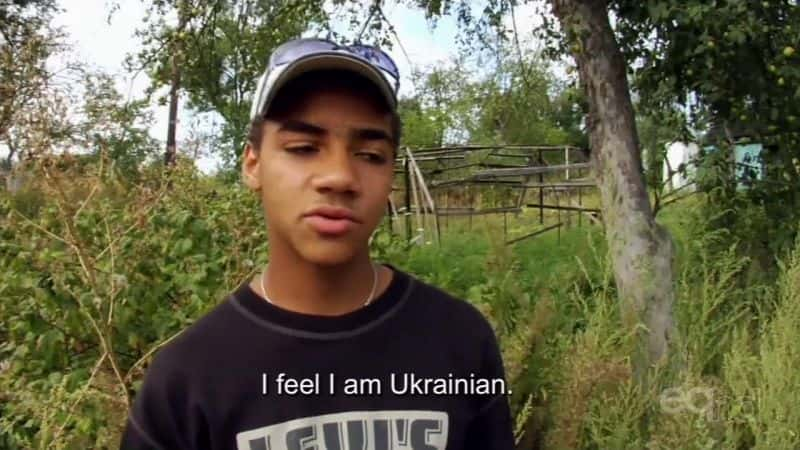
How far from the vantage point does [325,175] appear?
3.93ft

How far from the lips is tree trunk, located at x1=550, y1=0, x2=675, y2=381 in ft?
9.58

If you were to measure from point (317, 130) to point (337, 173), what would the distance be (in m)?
0.07

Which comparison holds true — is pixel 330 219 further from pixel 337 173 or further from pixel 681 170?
pixel 681 170

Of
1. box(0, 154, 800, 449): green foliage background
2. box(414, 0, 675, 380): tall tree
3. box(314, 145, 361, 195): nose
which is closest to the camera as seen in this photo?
box(314, 145, 361, 195): nose

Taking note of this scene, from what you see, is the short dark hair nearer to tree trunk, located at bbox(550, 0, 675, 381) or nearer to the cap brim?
the cap brim

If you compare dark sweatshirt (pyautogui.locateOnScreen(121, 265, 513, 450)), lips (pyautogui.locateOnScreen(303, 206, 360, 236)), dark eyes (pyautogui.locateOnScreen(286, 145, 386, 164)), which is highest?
dark eyes (pyautogui.locateOnScreen(286, 145, 386, 164))

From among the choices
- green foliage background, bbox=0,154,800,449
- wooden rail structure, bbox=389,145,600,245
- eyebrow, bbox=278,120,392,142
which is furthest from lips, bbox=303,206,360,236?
wooden rail structure, bbox=389,145,600,245

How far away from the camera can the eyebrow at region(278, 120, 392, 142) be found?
4.02ft

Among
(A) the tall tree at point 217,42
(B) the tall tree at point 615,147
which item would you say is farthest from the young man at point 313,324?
(A) the tall tree at point 217,42

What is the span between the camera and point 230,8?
5508mm

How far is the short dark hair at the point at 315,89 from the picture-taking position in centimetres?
123

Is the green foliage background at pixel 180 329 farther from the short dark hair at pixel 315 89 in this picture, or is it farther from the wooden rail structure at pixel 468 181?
the wooden rail structure at pixel 468 181

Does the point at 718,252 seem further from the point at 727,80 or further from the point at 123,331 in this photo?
the point at 123,331

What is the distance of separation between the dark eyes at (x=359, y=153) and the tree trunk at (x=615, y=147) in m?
2.86
